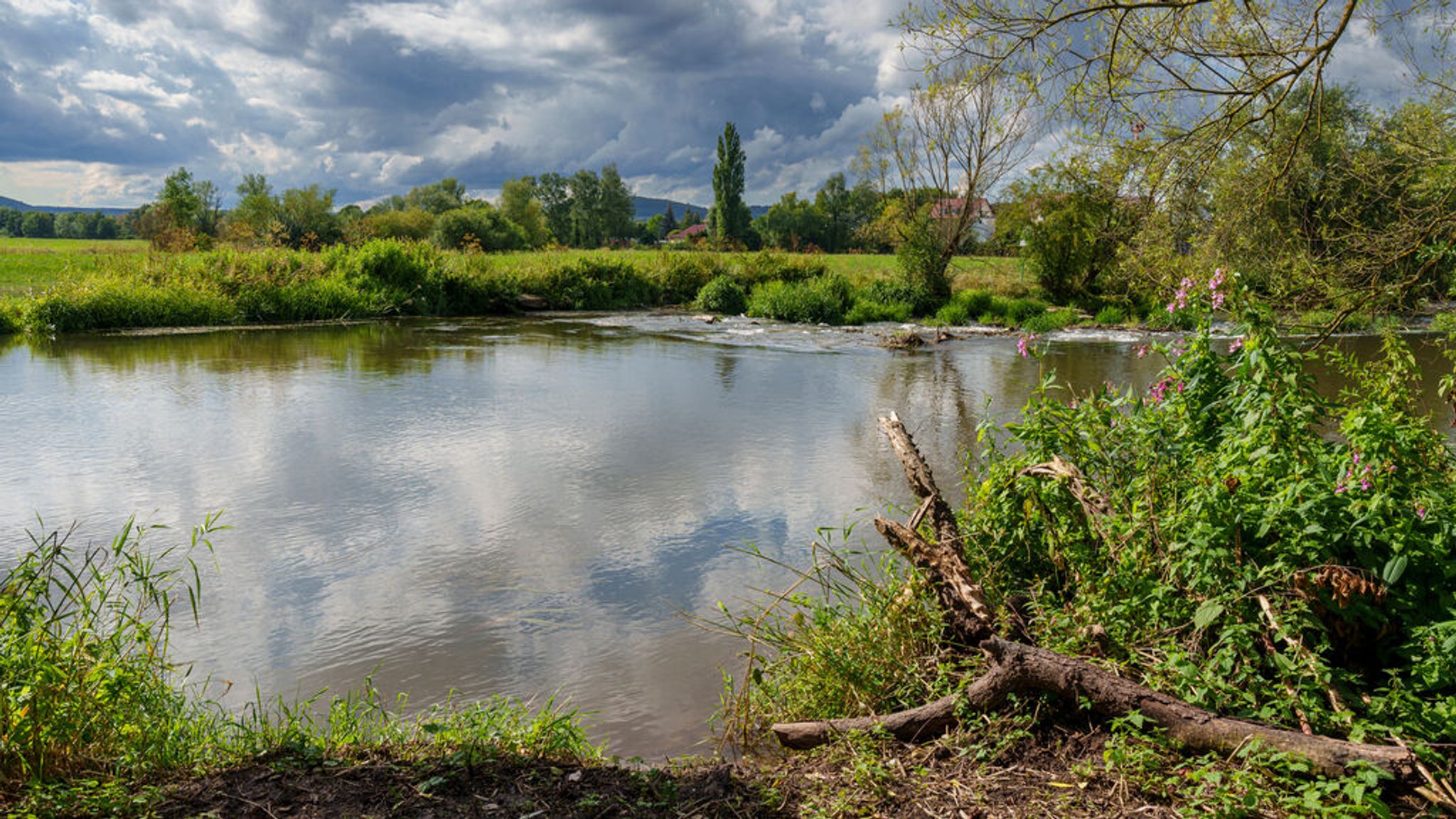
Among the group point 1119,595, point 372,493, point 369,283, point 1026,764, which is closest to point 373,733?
point 1026,764

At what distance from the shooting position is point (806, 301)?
28.5 meters

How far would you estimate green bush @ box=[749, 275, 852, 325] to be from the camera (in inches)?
1108

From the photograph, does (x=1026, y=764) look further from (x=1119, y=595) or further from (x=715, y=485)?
(x=715, y=485)

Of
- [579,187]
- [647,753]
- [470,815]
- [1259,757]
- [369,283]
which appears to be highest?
[579,187]

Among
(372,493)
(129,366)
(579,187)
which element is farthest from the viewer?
(579,187)

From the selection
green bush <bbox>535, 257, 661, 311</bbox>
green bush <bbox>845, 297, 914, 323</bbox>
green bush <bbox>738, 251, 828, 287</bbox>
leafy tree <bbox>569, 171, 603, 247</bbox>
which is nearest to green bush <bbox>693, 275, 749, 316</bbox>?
green bush <bbox>738, 251, 828, 287</bbox>

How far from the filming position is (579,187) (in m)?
102

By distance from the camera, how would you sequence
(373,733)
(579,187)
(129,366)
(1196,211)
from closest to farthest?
1. (373,733)
2. (1196,211)
3. (129,366)
4. (579,187)

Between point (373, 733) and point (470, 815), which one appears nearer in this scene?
point (470, 815)

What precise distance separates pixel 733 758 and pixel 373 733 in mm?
1534

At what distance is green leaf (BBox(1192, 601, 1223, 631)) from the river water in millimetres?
1617

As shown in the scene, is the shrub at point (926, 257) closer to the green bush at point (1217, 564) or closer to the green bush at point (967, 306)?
the green bush at point (967, 306)

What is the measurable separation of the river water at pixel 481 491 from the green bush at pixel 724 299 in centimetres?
1311

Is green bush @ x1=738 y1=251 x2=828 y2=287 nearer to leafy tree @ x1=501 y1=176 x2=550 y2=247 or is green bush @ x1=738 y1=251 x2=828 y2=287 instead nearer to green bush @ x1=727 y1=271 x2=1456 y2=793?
green bush @ x1=727 y1=271 x2=1456 y2=793
